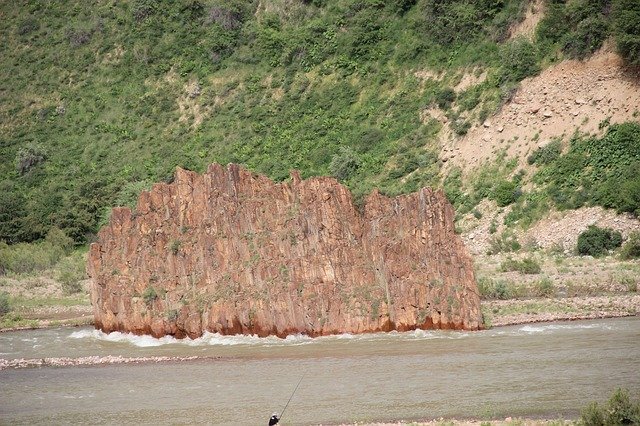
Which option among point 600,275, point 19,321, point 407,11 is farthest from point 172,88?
point 600,275

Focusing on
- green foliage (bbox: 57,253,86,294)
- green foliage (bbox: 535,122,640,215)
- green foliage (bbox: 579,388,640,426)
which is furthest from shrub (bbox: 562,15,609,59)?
green foliage (bbox: 579,388,640,426)

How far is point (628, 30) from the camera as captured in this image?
66.6 m

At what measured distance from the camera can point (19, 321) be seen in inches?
2029

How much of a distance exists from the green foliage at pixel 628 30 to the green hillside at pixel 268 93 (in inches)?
5.1

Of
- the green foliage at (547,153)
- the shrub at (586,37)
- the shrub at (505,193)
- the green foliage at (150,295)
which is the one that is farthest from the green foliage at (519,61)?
the green foliage at (150,295)

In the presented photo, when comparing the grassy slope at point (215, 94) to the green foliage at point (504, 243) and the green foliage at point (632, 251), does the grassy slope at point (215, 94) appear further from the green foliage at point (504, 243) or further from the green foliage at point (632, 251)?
the green foliage at point (632, 251)

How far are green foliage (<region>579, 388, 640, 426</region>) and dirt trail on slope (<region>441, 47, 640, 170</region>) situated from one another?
4305 cm

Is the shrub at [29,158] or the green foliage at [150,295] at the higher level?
the shrub at [29,158]

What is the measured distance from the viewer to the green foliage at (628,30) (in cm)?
6550

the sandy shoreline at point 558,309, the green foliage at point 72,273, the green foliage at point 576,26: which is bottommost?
the sandy shoreline at point 558,309

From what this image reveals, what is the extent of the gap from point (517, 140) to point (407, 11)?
23495 millimetres

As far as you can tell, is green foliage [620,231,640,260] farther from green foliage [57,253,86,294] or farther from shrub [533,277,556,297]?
green foliage [57,253,86,294]

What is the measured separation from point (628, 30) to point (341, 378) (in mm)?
41728

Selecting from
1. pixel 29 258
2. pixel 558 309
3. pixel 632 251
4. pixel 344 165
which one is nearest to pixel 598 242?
pixel 632 251
